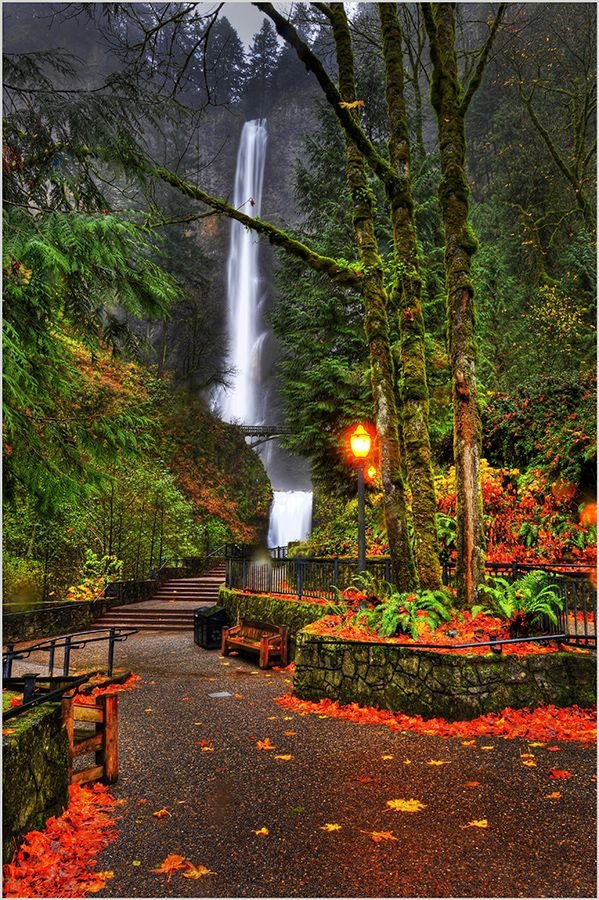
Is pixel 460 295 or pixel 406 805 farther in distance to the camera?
pixel 460 295

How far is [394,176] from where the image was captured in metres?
8.80

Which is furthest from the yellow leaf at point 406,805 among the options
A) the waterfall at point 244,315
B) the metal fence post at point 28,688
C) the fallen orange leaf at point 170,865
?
the waterfall at point 244,315

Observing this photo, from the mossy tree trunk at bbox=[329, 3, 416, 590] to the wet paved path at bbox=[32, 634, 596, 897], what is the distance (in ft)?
9.33

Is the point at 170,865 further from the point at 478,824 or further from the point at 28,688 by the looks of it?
the point at 478,824

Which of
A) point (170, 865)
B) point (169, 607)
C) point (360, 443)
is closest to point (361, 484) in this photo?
point (360, 443)

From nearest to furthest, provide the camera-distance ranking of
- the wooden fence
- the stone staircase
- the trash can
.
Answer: the wooden fence < the trash can < the stone staircase

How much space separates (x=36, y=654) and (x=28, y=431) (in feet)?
33.5

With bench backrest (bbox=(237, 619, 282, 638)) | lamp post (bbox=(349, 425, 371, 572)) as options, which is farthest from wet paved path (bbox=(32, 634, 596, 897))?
bench backrest (bbox=(237, 619, 282, 638))

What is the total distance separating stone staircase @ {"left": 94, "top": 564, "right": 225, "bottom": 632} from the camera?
50.9ft

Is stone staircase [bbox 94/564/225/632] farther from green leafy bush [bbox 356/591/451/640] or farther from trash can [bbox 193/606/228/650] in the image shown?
green leafy bush [bbox 356/591/451/640]

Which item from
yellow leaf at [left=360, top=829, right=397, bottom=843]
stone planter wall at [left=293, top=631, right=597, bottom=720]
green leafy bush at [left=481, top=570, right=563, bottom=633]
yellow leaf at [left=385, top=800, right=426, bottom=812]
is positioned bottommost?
yellow leaf at [left=385, top=800, right=426, bottom=812]

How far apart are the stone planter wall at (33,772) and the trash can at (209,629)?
8.30 meters

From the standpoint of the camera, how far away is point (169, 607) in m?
16.8

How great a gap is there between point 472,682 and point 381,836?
3.03 m
